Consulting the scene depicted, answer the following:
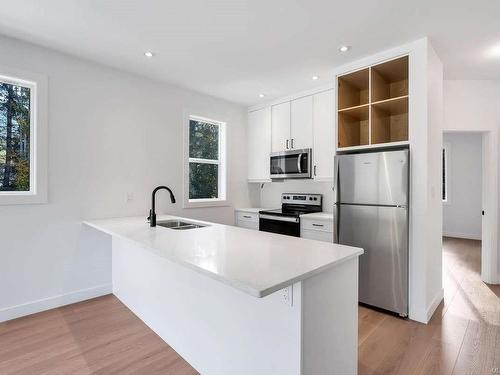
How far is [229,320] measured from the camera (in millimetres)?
1618

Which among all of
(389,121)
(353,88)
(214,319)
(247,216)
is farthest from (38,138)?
(389,121)

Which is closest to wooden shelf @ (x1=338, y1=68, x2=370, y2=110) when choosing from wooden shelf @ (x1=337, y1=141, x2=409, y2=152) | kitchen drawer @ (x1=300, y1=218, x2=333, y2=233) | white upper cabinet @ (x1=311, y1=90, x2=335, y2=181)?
white upper cabinet @ (x1=311, y1=90, x2=335, y2=181)

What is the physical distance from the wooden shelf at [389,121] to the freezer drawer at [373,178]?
0.27 meters

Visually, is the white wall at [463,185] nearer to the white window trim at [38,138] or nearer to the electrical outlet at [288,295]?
the electrical outlet at [288,295]

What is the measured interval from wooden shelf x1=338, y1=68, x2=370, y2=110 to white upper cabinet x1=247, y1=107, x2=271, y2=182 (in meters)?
1.36

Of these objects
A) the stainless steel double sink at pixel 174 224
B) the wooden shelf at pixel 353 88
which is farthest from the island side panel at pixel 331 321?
the wooden shelf at pixel 353 88

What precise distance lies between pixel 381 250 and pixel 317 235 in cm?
79

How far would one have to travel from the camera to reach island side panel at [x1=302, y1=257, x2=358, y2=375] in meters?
1.29

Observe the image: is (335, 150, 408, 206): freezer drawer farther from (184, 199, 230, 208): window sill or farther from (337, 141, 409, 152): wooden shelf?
(184, 199, 230, 208): window sill

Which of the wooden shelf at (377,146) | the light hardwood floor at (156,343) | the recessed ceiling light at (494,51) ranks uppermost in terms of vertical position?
the recessed ceiling light at (494,51)

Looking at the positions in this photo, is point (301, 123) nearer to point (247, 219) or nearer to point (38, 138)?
point (247, 219)

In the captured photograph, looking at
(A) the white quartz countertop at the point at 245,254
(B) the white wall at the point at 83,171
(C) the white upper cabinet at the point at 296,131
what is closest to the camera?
(A) the white quartz countertop at the point at 245,254

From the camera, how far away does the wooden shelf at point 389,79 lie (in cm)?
277

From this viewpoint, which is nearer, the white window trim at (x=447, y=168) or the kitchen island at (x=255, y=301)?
the kitchen island at (x=255, y=301)
